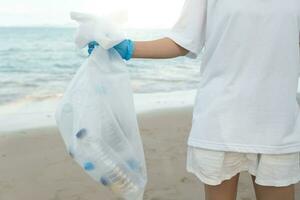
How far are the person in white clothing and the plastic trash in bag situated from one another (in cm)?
11

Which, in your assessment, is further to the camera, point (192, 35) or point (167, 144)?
point (167, 144)

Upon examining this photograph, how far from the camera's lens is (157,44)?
1.73m

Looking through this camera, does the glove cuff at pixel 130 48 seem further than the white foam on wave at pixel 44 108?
No

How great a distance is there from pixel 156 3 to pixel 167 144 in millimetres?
23372

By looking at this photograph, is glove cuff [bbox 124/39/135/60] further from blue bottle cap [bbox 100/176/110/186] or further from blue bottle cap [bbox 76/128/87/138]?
blue bottle cap [bbox 100/176/110/186]

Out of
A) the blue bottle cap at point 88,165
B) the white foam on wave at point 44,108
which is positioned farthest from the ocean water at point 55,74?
the blue bottle cap at point 88,165

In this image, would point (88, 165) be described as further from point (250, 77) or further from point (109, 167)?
point (250, 77)

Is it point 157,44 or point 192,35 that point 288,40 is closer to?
point 192,35

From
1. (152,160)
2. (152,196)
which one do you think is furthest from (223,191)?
(152,160)

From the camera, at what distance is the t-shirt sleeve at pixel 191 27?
5.55 feet

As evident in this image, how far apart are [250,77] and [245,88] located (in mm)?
41

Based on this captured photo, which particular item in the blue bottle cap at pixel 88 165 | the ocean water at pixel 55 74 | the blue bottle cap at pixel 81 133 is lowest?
the ocean water at pixel 55 74

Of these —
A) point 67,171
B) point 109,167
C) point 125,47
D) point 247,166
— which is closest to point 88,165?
point 109,167

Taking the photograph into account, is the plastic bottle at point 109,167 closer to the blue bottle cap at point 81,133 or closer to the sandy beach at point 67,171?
the blue bottle cap at point 81,133
